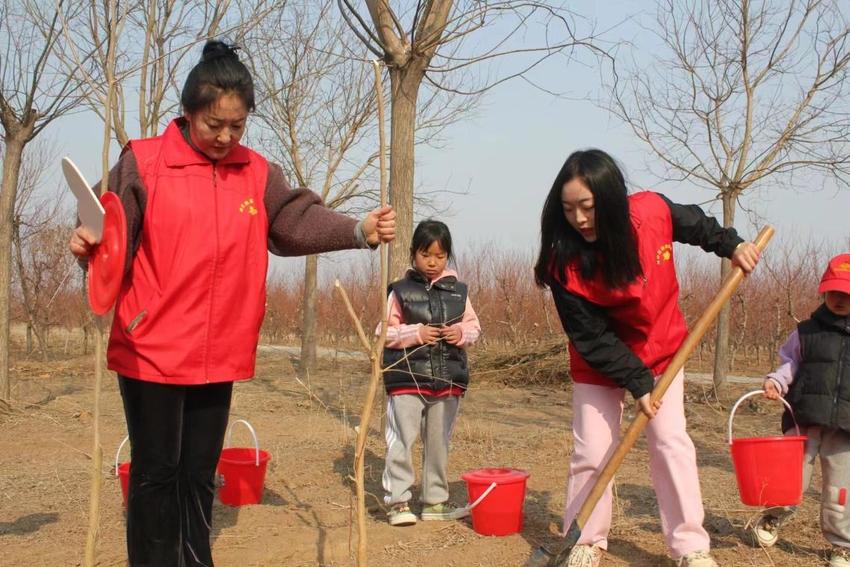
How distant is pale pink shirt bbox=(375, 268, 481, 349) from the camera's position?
383 cm

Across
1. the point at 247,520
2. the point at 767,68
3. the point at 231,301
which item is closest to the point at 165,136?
the point at 231,301

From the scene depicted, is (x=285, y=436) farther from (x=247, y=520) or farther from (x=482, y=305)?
(x=482, y=305)

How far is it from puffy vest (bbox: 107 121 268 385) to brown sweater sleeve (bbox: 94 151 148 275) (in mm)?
19

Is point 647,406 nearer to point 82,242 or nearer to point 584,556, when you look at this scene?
point 584,556

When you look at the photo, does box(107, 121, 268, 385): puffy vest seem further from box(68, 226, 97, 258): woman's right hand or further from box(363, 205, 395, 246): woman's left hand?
box(363, 205, 395, 246): woman's left hand

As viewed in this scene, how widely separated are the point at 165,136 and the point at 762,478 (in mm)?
2458

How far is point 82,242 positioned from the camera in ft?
7.28

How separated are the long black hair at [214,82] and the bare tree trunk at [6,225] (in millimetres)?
5274

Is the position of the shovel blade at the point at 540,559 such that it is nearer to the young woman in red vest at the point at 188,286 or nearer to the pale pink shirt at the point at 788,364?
the young woman in red vest at the point at 188,286

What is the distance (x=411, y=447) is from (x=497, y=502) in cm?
52

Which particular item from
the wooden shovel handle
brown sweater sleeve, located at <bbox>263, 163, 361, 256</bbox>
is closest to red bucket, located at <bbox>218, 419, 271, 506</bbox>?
brown sweater sleeve, located at <bbox>263, 163, 361, 256</bbox>

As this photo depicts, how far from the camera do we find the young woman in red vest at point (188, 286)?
2381mm

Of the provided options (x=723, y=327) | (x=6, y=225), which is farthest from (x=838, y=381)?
(x=6, y=225)

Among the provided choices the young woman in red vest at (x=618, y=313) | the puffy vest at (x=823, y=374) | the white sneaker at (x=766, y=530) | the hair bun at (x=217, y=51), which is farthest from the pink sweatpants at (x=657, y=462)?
the hair bun at (x=217, y=51)
